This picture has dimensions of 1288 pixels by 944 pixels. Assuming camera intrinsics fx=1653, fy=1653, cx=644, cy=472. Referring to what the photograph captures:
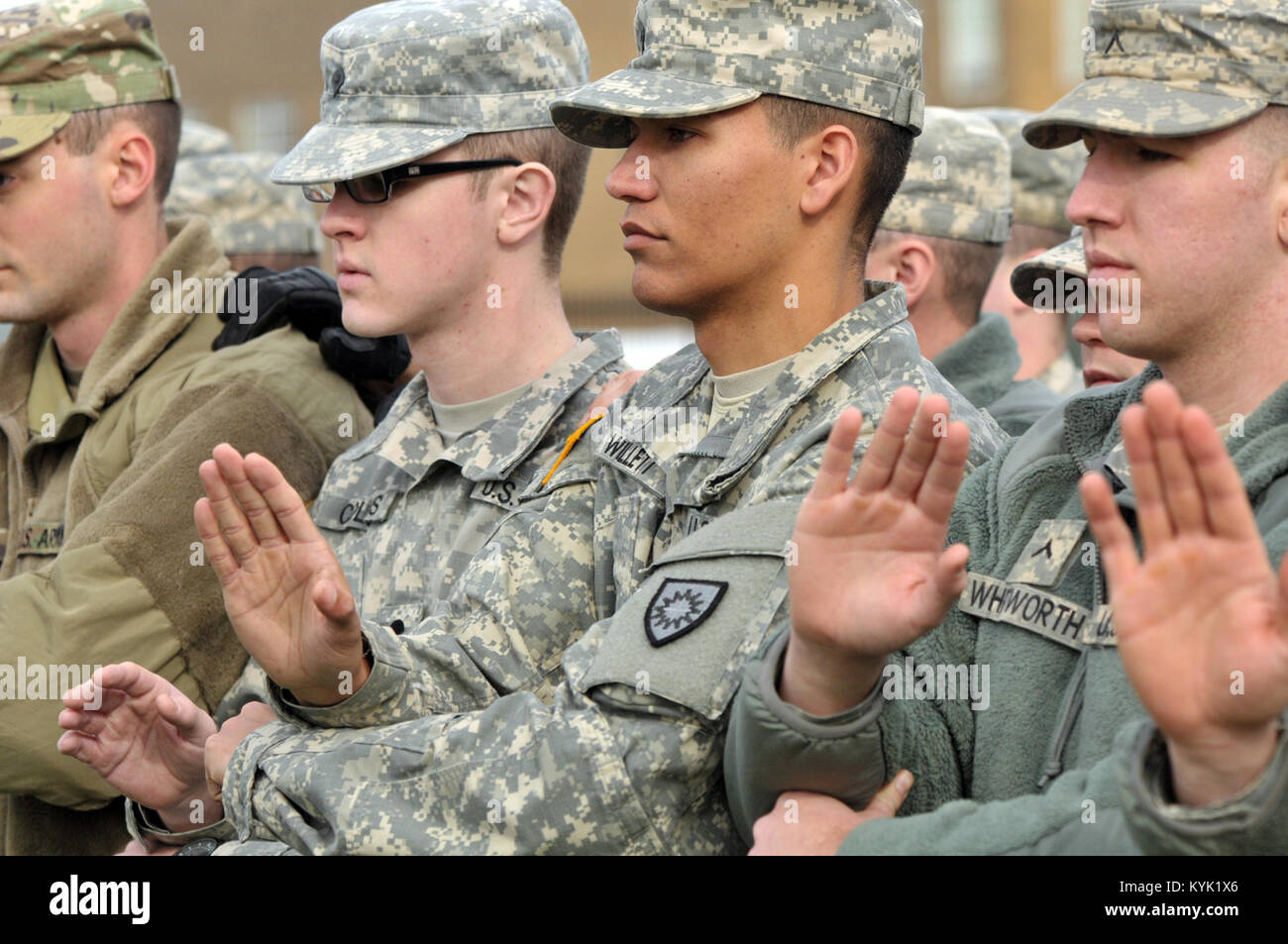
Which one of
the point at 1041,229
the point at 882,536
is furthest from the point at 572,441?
the point at 1041,229

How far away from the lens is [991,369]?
181 inches

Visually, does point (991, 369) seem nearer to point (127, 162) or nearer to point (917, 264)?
point (917, 264)

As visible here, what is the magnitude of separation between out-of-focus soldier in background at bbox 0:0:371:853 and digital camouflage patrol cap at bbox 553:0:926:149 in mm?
1362

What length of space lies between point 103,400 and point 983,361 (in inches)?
92.6

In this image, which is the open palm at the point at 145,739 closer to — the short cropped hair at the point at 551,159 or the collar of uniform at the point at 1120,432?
the short cropped hair at the point at 551,159

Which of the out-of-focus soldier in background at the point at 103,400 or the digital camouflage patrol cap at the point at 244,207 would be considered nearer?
the out-of-focus soldier in background at the point at 103,400

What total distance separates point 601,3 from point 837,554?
14.6 m

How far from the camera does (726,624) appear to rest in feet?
8.07

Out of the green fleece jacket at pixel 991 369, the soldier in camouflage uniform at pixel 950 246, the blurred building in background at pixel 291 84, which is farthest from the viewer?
the blurred building in background at pixel 291 84

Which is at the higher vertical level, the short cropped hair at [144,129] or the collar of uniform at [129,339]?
the short cropped hair at [144,129]

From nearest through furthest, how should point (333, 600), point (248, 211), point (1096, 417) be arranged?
1. point (1096, 417)
2. point (333, 600)
3. point (248, 211)

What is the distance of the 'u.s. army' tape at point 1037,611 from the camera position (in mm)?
2268

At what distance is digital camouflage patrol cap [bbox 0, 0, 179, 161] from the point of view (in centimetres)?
421

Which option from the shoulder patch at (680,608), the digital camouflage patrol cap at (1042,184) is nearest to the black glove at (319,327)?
the shoulder patch at (680,608)
